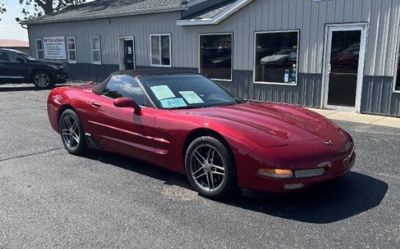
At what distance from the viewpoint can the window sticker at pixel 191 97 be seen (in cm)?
508

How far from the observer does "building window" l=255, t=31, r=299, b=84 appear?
11.4 metres

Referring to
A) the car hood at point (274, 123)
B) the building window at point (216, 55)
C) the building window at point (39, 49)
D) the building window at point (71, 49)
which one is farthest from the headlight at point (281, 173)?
the building window at point (39, 49)

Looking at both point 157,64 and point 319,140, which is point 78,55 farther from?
point 319,140

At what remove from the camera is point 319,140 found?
13.5 feet

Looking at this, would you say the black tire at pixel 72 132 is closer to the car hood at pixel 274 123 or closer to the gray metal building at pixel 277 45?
the car hood at pixel 274 123

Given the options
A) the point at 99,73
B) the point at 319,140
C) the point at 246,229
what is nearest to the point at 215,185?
the point at 246,229

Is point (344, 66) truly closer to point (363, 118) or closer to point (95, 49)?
point (363, 118)

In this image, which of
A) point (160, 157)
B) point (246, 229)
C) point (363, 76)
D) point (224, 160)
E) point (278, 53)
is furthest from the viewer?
point (278, 53)

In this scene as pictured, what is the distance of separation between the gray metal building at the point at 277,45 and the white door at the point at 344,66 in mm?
25

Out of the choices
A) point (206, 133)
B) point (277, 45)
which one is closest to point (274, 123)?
point (206, 133)

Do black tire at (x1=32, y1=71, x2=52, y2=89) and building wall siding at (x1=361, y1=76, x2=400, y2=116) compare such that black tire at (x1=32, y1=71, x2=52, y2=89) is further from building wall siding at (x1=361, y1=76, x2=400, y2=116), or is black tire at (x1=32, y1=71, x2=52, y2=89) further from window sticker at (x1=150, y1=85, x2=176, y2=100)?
window sticker at (x1=150, y1=85, x2=176, y2=100)

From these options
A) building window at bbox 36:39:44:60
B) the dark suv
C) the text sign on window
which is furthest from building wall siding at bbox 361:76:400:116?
building window at bbox 36:39:44:60

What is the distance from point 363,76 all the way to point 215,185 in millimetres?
7087

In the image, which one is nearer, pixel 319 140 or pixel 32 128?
pixel 319 140
